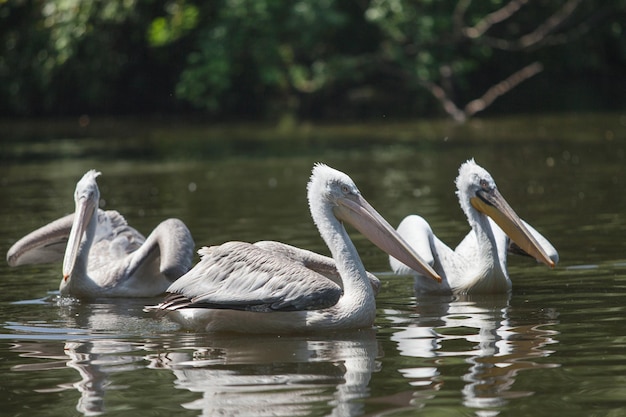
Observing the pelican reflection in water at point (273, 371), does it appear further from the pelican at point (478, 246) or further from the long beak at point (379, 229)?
the pelican at point (478, 246)

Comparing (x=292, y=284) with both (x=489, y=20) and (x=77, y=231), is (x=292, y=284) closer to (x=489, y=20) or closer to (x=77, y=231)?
(x=77, y=231)

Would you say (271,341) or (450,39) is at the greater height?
(450,39)

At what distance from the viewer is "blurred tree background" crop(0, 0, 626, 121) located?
22500 mm

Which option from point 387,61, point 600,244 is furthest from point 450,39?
point 600,244

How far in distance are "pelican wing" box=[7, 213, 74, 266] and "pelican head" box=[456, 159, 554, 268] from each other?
2687mm

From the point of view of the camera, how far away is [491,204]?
23.1 feet

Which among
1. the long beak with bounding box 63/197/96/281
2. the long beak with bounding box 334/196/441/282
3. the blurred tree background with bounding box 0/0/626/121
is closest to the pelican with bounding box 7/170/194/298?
the long beak with bounding box 63/197/96/281

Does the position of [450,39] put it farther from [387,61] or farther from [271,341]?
[271,341]

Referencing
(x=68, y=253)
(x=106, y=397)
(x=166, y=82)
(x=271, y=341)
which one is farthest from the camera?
(x=166, y=82)

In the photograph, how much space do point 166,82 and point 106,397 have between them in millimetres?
23541

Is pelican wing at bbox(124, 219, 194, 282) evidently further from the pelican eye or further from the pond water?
the pelican eye

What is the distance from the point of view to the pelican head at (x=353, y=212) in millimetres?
5965

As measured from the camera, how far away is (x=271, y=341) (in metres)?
5.65

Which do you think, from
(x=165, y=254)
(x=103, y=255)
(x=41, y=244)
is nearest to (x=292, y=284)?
(x=165, y=254)
